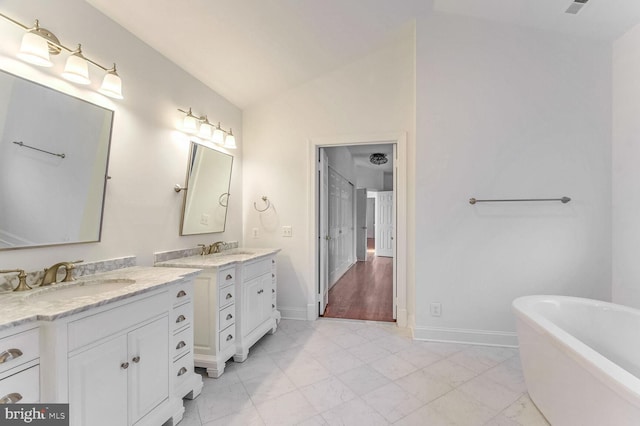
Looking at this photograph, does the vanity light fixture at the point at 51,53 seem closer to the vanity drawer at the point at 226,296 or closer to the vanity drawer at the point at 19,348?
the vanity drawer at the point at 19,348

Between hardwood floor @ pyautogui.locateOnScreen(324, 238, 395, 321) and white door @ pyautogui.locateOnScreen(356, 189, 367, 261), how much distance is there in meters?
0.99

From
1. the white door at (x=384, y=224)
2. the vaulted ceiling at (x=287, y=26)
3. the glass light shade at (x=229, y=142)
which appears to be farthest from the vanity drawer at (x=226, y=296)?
the white door at (x=384, y=224)

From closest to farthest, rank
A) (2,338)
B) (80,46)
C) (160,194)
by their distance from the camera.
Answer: (2,338), (80,46), (160,194)

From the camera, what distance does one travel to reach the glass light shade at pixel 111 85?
68.9 inches

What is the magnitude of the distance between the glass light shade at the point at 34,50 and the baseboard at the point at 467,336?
127 inches

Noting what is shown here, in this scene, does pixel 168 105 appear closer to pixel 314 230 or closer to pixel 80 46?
pixel 80 46

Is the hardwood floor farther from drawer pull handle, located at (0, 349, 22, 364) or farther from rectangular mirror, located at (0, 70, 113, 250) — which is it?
drawer pull handle, located at (0, 349, 22, 364)

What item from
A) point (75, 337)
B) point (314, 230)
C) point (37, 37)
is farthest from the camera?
point (314, 230)

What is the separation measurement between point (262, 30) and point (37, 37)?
144 cm

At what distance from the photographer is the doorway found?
3633 millimetres

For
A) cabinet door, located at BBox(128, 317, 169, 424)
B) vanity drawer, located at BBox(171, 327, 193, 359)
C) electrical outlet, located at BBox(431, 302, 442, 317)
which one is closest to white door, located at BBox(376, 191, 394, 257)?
electrical outlet, located at BBox(431, 302, 442, 317)

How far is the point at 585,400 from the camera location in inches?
56.1

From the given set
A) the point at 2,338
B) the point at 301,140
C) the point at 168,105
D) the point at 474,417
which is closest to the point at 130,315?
the point at 2,338

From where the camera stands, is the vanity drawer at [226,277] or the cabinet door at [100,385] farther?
the vanity drawer at [226,277]
